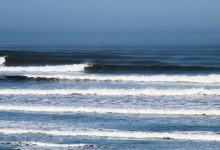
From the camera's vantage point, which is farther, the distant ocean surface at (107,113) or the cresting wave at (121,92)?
the cresting wave at (121,92)

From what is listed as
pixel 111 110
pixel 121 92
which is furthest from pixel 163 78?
pixel 111 110

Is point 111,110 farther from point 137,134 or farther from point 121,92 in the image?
point 121,92

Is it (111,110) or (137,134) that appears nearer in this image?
(137,134)

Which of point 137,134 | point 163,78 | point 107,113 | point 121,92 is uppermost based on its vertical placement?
point 163,78

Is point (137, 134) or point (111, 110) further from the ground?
point (111, 110)

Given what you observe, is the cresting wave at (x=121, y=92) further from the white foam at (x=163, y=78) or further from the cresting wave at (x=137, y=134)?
the cresting wave at (x=137, y=134)

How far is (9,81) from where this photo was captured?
29328 millimetres

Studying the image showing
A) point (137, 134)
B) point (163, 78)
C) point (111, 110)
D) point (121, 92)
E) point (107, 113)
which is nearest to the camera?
point (137, 134)

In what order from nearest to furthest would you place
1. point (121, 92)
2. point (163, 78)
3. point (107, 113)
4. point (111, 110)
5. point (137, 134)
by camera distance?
1. point (137, 134)
2. point (107, 113)
3. point (111, 110)
4. point (121, 92)
5. point (163, 78)

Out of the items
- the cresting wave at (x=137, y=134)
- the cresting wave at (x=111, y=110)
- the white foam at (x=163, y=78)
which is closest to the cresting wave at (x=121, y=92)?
the cresting wave at (x=111, y=110)

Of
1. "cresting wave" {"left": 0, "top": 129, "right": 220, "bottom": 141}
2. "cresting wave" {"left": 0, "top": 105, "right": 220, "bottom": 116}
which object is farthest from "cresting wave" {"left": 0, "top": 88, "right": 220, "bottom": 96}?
"cresting wave" {"left": 0, "top": 129, "right": 220, "bottom": 141}

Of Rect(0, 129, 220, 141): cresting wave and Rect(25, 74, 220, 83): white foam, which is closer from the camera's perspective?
Rect(0, 129, 220, 141): cresting wave

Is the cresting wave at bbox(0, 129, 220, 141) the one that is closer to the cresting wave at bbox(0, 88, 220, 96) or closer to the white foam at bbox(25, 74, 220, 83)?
the cresting wave at bbox(0, 88, 220, 96)

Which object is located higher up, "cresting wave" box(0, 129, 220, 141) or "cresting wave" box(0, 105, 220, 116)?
"cresting wave" box(0, 105, 220, 116)
